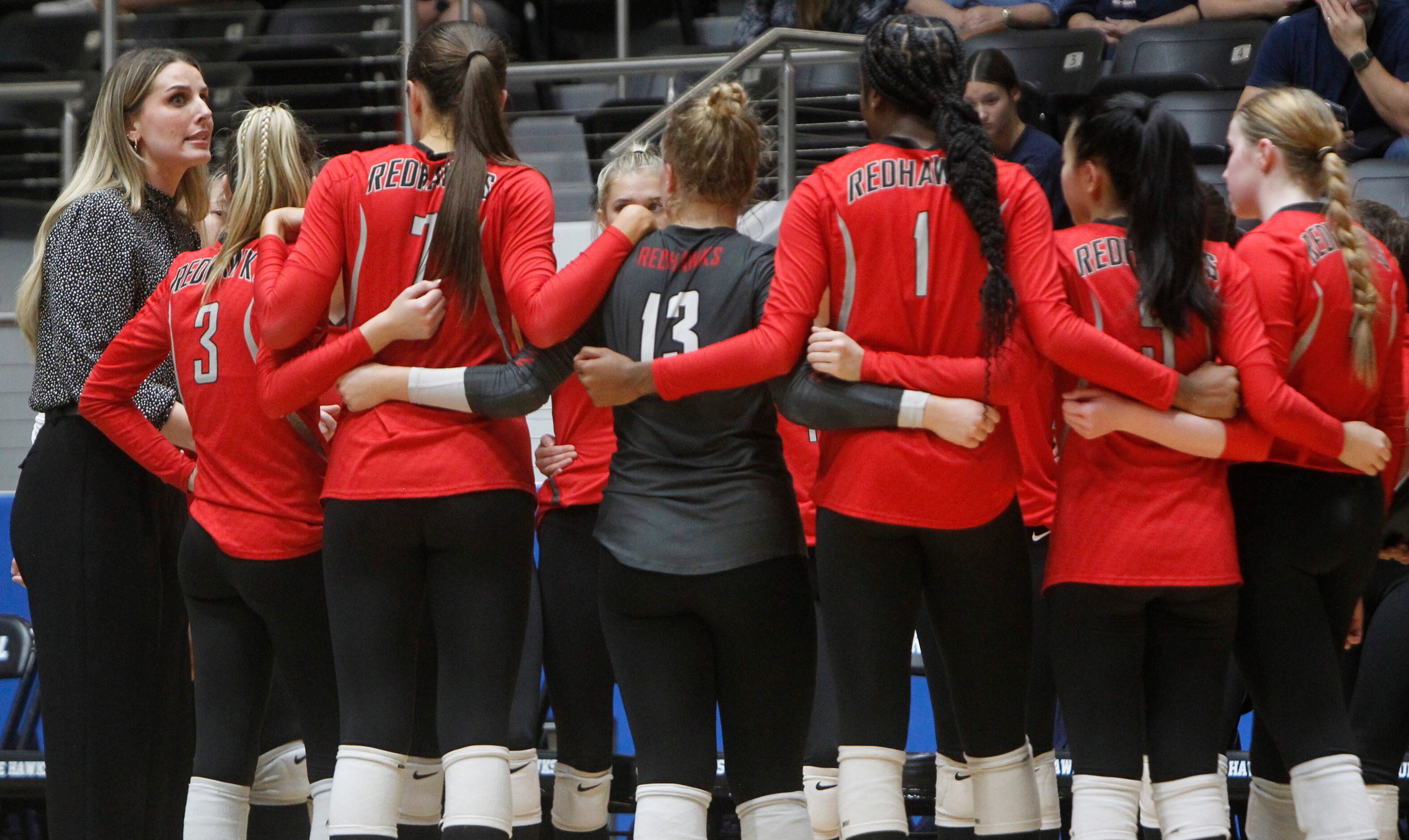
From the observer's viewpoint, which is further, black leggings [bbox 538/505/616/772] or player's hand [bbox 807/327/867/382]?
black leggings [bbox 538/505/616/772]

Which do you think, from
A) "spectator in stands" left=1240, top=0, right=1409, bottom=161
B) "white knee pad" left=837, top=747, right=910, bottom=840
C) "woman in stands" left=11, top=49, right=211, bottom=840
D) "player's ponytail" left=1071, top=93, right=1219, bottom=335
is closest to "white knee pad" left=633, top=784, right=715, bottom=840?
"white knee pad" left=837, top=747, right=910, bottom=840

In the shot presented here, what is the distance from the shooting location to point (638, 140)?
613 cm

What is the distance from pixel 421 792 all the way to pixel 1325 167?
97.2 inches

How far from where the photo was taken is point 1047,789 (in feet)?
12.0

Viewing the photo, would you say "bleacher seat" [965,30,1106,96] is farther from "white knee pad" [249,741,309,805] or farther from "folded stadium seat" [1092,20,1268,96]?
"white knee pad" [249,741,309,805]

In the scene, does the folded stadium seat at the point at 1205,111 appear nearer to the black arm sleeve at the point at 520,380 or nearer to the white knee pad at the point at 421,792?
the black arm sleeve at the point at 520,380

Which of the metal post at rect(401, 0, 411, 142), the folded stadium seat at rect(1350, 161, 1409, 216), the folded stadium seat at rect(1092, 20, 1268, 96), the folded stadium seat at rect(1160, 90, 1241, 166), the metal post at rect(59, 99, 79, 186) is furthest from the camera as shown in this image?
the folded stadium seat at rect(1092, 20, 1268, 96)

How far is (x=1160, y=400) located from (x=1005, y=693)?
0.64 m

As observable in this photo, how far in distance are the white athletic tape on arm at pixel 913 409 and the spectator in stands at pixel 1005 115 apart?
7.28 feet

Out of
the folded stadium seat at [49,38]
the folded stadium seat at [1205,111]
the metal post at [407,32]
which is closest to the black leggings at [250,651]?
the metal post at [407,32]

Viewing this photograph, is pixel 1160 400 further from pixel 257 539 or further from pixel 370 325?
pixel 257 539

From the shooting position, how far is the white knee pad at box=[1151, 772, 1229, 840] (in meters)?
→ 2.82

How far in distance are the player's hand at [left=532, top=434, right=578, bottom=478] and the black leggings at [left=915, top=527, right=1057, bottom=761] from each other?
0.95 metres

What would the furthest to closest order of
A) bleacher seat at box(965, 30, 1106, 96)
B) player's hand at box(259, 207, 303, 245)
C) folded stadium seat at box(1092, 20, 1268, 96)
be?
bleacher seat at box(965, 30, 1106, 96) → folded stadium seat at box(1092, 20, 1268, 96) → player's hand at box(259, 207, 303, 245)
